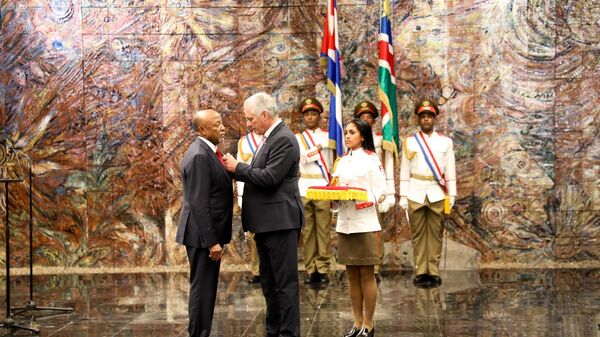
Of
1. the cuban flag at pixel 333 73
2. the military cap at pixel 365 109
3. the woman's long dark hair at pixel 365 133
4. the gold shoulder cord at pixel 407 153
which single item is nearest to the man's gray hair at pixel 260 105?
the woman's long dark hair at pixel 365 133

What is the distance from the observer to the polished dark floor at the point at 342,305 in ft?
26.5

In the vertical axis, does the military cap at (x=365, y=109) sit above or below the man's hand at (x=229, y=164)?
above

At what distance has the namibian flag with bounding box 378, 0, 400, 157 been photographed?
428 inches

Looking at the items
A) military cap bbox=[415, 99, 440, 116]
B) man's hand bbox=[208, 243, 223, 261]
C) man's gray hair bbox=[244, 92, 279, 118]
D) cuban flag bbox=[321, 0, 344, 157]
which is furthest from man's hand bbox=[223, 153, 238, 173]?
military cap bbox=[415, 99, 440, 116]

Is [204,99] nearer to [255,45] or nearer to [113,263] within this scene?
[255,45]

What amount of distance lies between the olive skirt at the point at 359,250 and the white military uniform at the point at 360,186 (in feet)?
0.15

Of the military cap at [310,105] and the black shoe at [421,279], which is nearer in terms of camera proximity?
the black shoe at [421,279]

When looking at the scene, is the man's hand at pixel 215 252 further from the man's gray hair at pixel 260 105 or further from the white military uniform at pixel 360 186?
the white military uniform at pixel 360 186

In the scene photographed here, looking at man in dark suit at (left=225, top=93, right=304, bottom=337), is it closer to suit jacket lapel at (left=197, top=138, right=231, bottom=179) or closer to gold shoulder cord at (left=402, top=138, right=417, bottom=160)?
suit jacket lapel at (left=197, top=138, right=231, bottom=179)

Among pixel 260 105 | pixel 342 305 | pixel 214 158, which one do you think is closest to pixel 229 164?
pixel 214 158

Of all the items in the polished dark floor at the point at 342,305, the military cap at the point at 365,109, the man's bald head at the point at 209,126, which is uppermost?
the military cap at the point at 365,109

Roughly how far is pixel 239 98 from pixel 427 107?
235 cm

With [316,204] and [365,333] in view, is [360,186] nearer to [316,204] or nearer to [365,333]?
[365,333]

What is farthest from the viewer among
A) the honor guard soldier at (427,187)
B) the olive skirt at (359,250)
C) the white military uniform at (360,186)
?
the honor guard soldier at (427,187)
